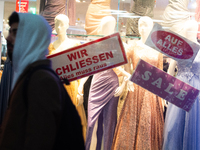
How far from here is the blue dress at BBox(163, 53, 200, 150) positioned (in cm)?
186

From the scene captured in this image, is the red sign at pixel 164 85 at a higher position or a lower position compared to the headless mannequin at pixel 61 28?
lower

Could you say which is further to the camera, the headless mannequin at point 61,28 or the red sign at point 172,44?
the headless mannequin at point 61,28

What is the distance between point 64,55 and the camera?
4.84ft

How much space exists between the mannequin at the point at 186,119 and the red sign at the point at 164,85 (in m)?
0.20

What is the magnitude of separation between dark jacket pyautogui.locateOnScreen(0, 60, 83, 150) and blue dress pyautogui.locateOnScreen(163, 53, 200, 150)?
128 centimetres

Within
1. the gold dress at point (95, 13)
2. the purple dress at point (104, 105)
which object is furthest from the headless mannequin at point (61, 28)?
the purple dress at point (104, 105)

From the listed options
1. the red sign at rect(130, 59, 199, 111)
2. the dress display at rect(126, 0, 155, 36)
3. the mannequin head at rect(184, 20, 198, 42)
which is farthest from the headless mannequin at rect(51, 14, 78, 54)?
the mannequin head at rect(184, 20, 198, 42)

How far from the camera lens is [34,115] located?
0.90 metres

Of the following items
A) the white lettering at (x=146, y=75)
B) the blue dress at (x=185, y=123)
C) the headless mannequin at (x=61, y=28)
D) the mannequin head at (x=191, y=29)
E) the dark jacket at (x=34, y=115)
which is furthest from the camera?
the headless mannequin at (x=61, y=28)

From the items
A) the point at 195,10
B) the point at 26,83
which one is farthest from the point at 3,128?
the point at 195,10

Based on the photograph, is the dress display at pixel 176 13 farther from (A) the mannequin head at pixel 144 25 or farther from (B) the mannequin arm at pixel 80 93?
(B) the mannequin arm at pixel 80 93

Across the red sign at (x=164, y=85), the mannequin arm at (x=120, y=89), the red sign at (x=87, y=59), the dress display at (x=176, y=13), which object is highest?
the dress display at (x=176, y=13)

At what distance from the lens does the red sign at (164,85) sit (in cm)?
171

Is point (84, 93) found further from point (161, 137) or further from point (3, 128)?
point (3, 128)
